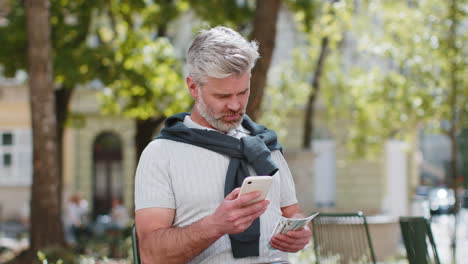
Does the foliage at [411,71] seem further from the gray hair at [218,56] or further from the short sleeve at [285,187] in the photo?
the gray hair at [218,56]

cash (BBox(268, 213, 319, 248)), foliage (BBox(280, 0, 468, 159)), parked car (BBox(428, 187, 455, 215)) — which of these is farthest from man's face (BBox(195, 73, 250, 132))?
parked car (BBox(428, 187, 455, 215))

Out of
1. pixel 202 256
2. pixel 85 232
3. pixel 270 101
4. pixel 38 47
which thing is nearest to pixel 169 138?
pixel 202 256

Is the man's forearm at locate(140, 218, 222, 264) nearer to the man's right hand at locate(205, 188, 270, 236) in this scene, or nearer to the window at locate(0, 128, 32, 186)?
the man's right hand at locate(205, 188, 270, 236)

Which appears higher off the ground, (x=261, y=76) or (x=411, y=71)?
(x=411, y=71)

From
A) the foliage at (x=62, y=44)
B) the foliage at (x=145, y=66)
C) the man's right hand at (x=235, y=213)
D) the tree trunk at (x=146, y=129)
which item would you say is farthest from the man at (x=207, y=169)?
the tree trunk at (x=146, y=129)

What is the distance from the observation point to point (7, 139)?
31875 millimetres

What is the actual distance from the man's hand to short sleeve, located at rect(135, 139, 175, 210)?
448 millimetres

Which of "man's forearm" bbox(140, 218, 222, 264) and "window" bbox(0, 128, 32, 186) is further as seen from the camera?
"window" bbox(0, 128, 32, 186)

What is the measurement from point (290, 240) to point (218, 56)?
807mm

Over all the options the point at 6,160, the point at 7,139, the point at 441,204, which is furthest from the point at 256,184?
the point at 6,160

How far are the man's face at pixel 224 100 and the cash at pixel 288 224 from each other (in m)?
0.46

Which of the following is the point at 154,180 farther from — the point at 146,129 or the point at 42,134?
the point at 146,129

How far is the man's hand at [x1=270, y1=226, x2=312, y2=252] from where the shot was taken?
10.4ft

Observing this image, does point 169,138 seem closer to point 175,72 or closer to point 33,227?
point 33,227
